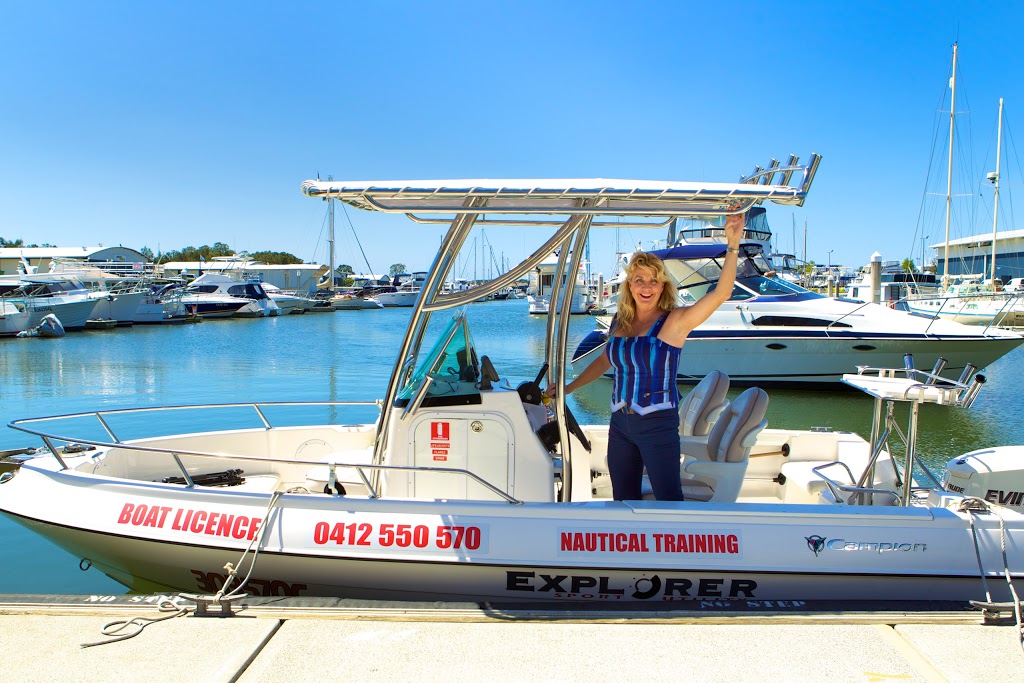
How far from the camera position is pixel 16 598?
11.2 ft

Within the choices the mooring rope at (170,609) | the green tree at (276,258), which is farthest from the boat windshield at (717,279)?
the green tree at (276,258)

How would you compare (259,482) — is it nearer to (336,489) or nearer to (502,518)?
(336,489)

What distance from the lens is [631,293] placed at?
11.9ft

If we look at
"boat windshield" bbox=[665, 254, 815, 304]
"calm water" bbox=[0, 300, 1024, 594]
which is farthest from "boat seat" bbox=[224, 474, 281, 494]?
"boat windshield" bbox=[665, 254, 815, 304]

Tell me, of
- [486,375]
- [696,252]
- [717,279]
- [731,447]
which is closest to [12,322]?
[696,252]

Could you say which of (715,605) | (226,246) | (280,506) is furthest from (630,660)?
(226,246)

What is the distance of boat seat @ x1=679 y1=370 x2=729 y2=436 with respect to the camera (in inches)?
197

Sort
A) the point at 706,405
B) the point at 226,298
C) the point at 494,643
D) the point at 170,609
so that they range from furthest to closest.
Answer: the point at 226,298 → the point at 706,405 → the point at 170,609 → the point at 494,643

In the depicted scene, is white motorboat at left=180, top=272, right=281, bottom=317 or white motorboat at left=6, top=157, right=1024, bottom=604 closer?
white motorboat at left=6, top=157, right=1024, bottom=604

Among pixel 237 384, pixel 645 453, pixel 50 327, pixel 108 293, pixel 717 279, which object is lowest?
pixel 237 384

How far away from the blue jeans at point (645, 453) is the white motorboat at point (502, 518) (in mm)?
111

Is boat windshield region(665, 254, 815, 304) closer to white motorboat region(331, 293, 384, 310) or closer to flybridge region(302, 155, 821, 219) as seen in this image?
flybridge region(302, 155, 821, 219)

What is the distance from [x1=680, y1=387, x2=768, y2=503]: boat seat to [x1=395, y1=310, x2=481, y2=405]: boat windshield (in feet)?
4.87

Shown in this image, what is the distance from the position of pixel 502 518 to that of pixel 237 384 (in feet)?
47.0
